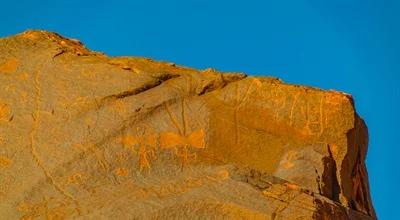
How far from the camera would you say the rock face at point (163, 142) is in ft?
19.1

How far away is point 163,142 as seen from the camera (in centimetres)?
651

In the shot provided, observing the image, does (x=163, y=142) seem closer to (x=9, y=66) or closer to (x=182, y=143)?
(x=182, y=143)

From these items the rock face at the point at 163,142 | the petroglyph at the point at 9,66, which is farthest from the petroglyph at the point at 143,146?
the petroglyph at the point at 9,66

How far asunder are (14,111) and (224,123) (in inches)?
75.5

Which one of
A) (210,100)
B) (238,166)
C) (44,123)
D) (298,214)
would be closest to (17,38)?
(44,123)

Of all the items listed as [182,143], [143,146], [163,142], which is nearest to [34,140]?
[143,146]

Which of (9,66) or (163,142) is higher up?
(9,66)

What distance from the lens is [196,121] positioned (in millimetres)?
6777

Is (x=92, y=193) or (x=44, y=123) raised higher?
(x=44, y=123)

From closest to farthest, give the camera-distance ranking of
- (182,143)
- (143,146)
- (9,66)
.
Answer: (143,146)
(182,143)
(9,66)

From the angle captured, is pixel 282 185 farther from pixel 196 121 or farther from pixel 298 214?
pixel 196 121

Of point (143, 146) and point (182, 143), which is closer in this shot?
point (143, 146)

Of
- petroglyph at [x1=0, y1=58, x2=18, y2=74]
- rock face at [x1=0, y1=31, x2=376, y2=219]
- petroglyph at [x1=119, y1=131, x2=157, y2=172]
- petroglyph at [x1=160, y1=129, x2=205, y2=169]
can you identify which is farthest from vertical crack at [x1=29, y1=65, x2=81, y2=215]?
petroglyph at [x1=160, y1=129, x2=205, y2=169]

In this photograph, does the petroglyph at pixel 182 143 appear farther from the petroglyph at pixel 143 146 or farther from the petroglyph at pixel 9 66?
the petroglyph at pixel 9 66
